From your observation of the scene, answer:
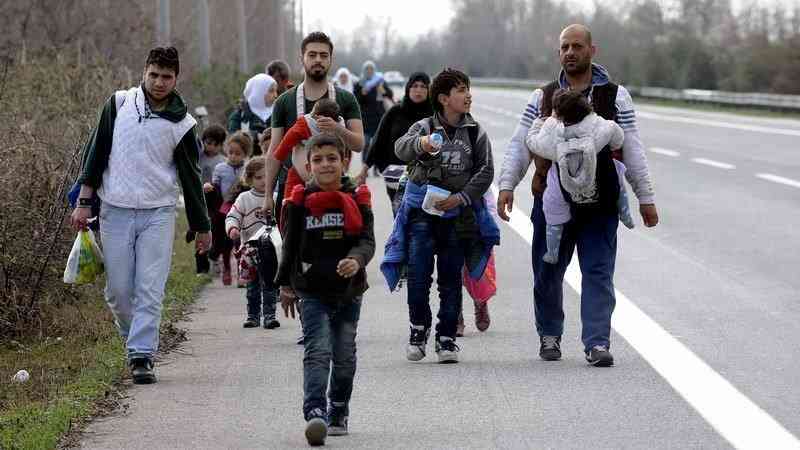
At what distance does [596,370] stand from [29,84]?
8.70 m

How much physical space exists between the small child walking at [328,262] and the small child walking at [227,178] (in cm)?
551

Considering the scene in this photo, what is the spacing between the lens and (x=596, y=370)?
863 centimetres

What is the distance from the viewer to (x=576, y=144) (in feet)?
28.2

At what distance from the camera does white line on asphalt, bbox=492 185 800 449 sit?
684 centimetres

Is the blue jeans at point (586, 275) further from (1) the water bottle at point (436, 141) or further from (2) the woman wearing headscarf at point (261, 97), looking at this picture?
(2) the woman wearing headscarf at point (261, 97)

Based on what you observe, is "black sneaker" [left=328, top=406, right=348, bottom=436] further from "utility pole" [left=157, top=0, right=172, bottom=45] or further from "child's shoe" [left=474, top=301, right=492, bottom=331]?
"utility pole" [left=157, top=0, right=172, bottom=45]

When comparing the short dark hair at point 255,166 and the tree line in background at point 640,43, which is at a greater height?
the short dark hair at point 255,166

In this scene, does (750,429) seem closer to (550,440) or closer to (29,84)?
(550,440)

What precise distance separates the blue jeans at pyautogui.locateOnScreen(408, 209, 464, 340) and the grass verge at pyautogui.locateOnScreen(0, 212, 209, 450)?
164cm

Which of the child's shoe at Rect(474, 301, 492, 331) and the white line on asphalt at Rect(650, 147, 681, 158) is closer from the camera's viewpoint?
the child's shoe at Rect(474, 301, 492, 331)

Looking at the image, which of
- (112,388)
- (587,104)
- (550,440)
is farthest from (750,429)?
(112,388)

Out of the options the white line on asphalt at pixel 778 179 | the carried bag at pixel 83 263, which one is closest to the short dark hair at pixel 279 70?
the carried bag at pixel 83 263

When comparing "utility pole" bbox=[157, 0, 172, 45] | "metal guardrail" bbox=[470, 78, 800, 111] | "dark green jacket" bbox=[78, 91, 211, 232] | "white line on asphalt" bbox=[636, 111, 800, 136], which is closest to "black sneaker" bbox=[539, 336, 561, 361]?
"dark green jacket" bbox=[78, 91, 211, 232]

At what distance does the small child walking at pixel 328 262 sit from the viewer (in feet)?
22.9
